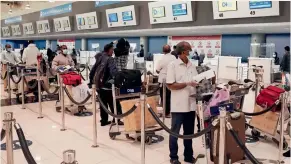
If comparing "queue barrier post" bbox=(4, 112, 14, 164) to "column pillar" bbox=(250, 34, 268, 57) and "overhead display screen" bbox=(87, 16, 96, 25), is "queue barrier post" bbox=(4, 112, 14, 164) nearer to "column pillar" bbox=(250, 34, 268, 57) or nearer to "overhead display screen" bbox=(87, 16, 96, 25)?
"column pillar" bbox=(250, 34, 268, 57)

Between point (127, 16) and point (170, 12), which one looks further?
point (127, 16)

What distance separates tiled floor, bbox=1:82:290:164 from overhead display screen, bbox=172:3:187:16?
4204 millimetres

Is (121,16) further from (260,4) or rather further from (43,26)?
→ (43,26)

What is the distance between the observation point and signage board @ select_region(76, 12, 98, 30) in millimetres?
11930

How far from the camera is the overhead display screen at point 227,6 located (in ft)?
23.4

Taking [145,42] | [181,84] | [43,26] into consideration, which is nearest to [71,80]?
[181,84]

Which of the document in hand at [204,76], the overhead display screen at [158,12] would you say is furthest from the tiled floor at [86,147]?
the overhead display screen at [158,12]

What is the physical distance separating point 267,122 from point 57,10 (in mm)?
12662

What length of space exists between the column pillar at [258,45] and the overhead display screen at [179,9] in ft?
12.0

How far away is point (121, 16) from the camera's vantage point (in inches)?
414

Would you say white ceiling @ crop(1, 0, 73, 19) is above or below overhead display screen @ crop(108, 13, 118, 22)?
above

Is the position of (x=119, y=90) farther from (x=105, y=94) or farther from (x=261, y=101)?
(x=261, y=101)

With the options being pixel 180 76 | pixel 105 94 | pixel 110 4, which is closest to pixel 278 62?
pixel 110 4

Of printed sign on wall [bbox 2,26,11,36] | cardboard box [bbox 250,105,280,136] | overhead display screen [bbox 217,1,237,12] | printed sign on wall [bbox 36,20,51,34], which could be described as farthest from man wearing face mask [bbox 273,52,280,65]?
printed sign on wall [bbox 2,26,11,36]
